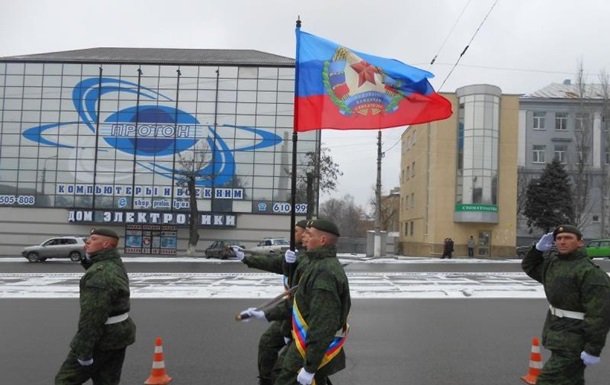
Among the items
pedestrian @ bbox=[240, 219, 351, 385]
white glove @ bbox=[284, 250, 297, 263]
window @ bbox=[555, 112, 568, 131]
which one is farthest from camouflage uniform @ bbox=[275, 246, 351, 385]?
window @ bbox=[555, 112, 568, 131]

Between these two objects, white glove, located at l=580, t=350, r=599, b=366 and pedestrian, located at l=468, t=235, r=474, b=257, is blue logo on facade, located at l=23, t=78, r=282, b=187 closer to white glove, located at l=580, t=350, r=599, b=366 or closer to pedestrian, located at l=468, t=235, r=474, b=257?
pedestrian, located at l=468, t=235, r=474, b=257

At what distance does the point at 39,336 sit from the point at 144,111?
1420 inches

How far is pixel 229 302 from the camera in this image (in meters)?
12.4

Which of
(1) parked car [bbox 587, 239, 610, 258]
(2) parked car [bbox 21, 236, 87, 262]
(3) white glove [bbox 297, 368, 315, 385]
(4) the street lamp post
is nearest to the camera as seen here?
(3) white glove [bbox 297, 368, 315, 385]

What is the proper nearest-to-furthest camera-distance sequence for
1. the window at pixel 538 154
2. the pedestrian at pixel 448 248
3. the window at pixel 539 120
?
1. the pedestrian at pixel 448 248
2. the window at pixel 538 154
3. the window at pixel 539 120

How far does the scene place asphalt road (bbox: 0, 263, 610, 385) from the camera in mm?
6289

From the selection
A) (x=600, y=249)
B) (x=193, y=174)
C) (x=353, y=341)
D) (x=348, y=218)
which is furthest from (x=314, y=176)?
(x=348, y=218)

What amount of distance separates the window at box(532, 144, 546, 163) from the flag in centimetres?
4926

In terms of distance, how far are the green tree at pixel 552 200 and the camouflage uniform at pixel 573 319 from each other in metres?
41.5

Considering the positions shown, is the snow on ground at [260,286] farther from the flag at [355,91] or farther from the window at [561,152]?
the window at [561,152]

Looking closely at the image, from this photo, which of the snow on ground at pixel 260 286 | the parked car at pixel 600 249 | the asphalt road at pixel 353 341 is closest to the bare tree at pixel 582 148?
the parked car at pixel 600 249

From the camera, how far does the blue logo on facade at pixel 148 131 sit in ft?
137

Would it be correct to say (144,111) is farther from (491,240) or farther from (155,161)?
(491,240)

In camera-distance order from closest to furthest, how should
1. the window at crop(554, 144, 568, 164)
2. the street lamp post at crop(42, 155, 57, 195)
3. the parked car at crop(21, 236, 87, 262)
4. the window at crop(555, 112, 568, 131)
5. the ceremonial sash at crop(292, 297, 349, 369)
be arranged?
1. the ceremonial sash at crop(292, 297, 349, 369)
2. the parked car at crop(21, 236, 87, 262)
3. the street lamp post at crop(42, 155, 57, 195)
4. the window at crop(554, 144, 568, 164)
5. the window at crop(555, 112, 568, 131)
